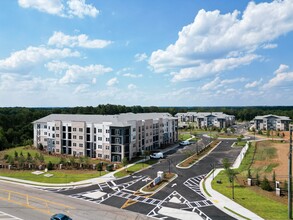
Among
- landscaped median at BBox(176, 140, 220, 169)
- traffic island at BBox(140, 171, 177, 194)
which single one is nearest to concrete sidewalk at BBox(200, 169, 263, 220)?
traffic island at BBox(140, 171, 177, 194)

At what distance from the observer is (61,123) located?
255 feet

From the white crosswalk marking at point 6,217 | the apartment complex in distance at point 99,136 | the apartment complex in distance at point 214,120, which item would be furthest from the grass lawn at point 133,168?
the apartment complex in distance at point 214,120

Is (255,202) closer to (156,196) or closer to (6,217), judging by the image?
(156,196)

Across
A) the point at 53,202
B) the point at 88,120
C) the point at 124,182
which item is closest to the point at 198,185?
the point at 124,182

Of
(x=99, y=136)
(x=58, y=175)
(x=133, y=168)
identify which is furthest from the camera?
(x=99, y=136)

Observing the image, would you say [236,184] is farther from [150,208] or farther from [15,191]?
[15,191]

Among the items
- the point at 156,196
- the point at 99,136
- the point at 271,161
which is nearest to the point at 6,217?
the point at 156,196

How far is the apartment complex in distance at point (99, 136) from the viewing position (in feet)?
220

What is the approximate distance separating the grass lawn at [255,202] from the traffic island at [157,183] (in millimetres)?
8847

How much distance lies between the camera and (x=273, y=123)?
143125mm

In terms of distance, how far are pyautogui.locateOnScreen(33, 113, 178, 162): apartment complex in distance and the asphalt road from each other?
42.9ft

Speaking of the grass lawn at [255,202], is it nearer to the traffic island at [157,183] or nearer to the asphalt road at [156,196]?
the asphalt road at [156,196]

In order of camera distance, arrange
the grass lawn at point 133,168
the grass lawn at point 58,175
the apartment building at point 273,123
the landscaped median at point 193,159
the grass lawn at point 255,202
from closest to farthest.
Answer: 1. the grass lawn at point 255,202
2. the grass lawn at point 58,175
3. the grass lawn at point 133,168
4. the landscaped median at point 193,159
5. the apartment building at point 273,123

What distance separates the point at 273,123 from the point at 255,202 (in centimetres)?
12172
